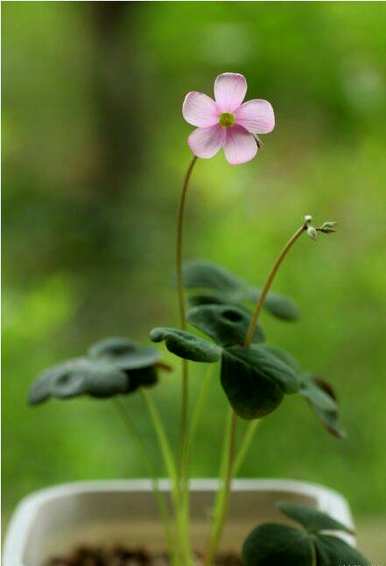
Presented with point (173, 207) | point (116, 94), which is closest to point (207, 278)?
point (173, 207)

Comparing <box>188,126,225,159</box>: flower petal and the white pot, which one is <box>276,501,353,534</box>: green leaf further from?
<box>188,126,225,159</box>: flower petal

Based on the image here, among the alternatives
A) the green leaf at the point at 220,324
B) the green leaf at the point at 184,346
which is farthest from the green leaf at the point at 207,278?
the green leaf at the point at 184,346

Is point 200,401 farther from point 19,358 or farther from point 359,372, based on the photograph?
point 359,372

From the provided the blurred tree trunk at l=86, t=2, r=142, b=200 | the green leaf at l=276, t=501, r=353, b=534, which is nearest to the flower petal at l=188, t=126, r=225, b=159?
the green leaf at l=276, t=501, r=353, b=534

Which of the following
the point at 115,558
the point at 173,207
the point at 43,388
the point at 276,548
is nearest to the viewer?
the point at 276,548

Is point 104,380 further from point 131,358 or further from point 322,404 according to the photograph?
point 322,404

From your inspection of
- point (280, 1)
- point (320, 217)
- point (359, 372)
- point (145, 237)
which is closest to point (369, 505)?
point (359, 372)

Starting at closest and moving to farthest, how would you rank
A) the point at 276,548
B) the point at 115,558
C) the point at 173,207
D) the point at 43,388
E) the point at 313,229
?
the point at 313,229, the point at 276,548, the point at 43,388, the point at 115,558, the point at 173,207
